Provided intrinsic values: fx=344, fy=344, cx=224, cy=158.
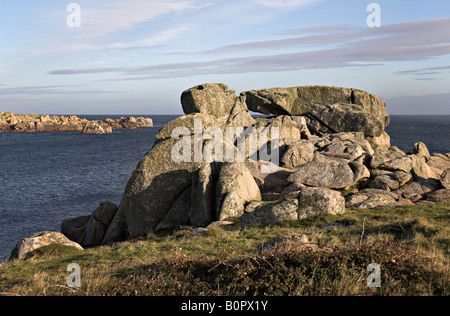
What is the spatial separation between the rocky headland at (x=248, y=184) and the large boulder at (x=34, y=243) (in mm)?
6424

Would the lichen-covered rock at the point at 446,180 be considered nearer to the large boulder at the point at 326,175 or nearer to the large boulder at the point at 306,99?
the large boulder at the point at 326,175

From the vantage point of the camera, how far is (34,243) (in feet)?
80.7

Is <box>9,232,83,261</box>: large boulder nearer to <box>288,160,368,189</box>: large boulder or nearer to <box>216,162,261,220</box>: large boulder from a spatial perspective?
<box>216,162,261,220</box>: large boulder

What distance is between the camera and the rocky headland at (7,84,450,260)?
26.5 m

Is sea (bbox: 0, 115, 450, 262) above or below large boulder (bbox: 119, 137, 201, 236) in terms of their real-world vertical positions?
below

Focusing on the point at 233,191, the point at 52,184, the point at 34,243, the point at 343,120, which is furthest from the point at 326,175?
the point at 52,184

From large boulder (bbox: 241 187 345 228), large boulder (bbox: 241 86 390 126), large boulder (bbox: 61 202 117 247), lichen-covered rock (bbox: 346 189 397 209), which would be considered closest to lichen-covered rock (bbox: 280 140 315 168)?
lichen-covered rock (bbox: 346 189 397 209)

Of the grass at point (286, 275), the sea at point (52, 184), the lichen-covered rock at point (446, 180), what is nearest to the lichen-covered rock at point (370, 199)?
the lichen-covered rock at point (446, 180)

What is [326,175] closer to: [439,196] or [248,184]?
[248,184]

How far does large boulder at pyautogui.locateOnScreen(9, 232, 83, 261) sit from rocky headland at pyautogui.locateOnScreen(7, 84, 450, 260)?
6424 mm

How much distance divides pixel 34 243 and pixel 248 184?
17392 mm

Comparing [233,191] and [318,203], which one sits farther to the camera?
[233,191]
